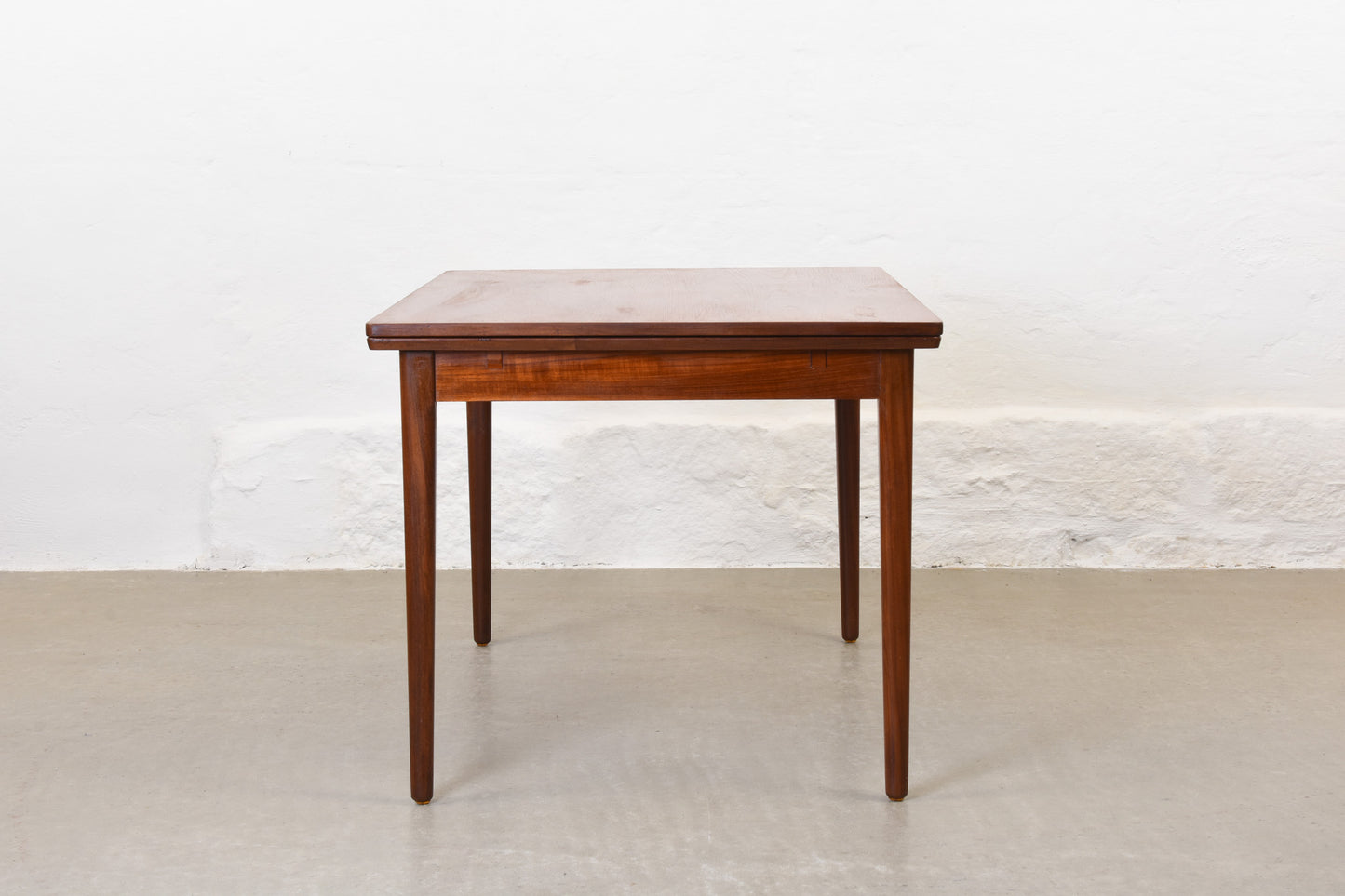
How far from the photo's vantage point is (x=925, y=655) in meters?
2.44

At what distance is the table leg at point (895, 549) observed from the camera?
1.75 metres

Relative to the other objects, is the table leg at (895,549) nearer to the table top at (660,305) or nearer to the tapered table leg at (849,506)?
the table top at (660,305)

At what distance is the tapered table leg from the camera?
2381mm

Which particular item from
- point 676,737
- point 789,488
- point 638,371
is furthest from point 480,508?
point 789,488

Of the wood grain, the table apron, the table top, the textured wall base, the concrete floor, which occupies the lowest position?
the concrete floor

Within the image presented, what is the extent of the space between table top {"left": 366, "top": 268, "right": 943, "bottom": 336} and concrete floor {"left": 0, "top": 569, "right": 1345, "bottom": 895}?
26.1 inches

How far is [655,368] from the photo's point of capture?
1742 millimetres

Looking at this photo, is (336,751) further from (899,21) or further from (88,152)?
(899,21)

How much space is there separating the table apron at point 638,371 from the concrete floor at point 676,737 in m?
0.58

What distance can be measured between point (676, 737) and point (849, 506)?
1.90ft

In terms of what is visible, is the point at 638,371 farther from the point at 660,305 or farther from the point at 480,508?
the point at 480,508

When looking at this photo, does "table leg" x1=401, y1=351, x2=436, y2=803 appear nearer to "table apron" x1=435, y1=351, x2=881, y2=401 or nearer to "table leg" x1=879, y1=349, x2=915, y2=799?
"table apron" x1=435, y1=351, x2=881, y2=401

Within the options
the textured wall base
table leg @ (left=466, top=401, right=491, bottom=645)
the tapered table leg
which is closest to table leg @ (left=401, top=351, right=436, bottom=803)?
table leg @ (left=466, top=401, right=491, bottom=645)

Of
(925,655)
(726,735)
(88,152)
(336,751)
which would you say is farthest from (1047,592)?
(88,152)
